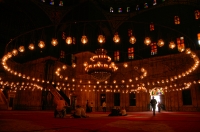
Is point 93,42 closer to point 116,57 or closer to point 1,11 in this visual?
point 116,57

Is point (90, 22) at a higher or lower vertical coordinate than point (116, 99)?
higher

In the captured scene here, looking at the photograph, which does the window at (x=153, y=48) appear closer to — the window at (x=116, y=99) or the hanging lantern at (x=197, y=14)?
the hanging lantern at (x=197, y=14)

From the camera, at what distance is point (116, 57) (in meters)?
22.8

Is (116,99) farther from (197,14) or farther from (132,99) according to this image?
(197,14)

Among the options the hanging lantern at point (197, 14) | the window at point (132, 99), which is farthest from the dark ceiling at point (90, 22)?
the window at point (132, 99)

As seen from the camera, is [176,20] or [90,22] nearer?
[176,20]

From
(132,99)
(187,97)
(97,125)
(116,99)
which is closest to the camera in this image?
(97,125)

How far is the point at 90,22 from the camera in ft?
70.1

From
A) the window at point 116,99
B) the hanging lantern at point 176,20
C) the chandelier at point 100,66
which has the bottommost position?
the window at point 116,99

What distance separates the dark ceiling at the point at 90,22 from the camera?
1834cm

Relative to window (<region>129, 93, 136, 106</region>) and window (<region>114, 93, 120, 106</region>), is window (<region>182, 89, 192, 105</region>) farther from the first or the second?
window (<region>114, 93, 120, 106</region>)

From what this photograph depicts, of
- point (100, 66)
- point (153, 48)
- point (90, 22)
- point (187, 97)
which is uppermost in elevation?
point (90, 22)

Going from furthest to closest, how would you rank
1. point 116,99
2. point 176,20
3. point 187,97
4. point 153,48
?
point 116,99, point 153,48, point 176,20, point 187,97

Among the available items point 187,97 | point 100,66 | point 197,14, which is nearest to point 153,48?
point 197,14
